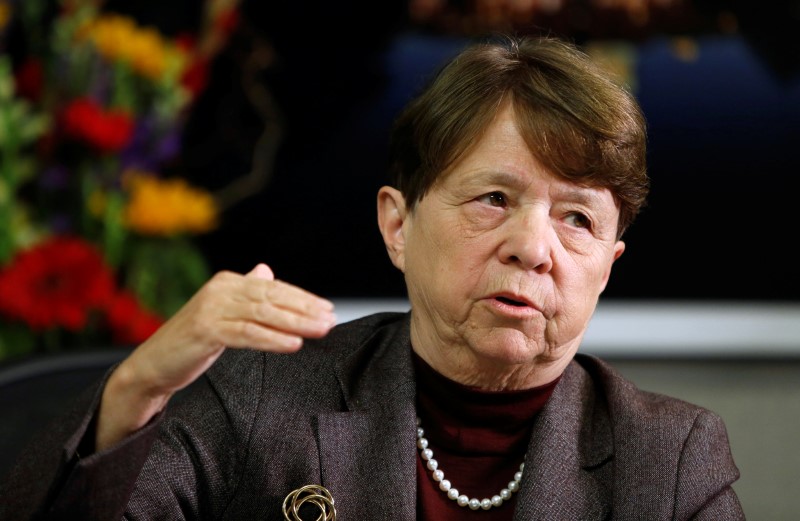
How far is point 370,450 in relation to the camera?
1.46 meters

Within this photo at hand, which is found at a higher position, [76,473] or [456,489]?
[76,473]

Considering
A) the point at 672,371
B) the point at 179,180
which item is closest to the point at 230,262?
the point at 179,180

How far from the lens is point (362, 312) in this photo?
3107mm

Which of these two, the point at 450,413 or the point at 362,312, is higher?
the point at 450,413

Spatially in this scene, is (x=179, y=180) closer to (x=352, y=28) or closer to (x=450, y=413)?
(x=352, y=28)

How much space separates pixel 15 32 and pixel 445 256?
1.81 meters

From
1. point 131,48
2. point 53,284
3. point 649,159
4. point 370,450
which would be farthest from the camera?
point 649,159

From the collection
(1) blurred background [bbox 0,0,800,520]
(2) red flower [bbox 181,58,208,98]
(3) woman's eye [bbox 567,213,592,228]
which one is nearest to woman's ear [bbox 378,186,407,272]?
(3) woman's eye [bbox 567,213,592,228]

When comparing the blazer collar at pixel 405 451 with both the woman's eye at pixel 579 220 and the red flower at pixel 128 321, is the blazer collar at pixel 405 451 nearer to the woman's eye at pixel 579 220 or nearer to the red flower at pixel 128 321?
the woman's eye at pixel 579 220

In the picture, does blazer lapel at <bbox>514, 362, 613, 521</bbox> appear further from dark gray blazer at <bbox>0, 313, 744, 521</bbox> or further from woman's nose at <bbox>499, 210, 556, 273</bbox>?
woman's nose at <bbox>499, 210, 556, 273</bbox>

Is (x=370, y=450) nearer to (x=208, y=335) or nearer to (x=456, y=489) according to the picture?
(x=456, y=489)

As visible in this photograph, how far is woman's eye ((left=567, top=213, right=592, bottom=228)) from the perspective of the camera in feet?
4.65

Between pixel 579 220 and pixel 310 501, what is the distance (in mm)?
521

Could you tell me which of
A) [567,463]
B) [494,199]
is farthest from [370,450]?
[494,199]
